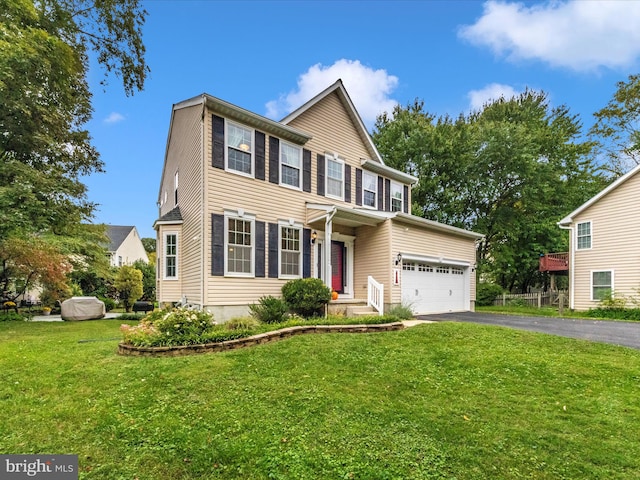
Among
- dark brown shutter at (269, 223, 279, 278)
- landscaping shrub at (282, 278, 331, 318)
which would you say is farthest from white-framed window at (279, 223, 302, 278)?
landscaping shrub at (282, 278, 331, 318)

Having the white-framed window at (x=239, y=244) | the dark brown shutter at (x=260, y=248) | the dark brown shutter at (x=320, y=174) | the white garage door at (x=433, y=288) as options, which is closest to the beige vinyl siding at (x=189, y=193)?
the white-framed window at (x=239, y=244)

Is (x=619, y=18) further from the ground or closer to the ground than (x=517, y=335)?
further from the ground

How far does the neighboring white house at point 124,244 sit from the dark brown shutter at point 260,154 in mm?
28376

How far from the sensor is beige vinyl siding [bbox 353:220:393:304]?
12242mm

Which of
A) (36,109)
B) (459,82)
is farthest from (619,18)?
(36,109)

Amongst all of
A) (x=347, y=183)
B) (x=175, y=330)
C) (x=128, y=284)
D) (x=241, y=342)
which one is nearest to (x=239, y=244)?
(x=175, y=330)

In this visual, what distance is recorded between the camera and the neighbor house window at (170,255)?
11.1 meters

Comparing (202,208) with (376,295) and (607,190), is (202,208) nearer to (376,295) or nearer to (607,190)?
(376,295)

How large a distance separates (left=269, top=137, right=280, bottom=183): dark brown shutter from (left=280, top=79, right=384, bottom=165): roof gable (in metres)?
0.90

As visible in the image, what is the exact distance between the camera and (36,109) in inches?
517

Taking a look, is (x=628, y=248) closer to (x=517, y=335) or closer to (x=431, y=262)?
(x=431, y=262)

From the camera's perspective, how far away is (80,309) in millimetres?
14781

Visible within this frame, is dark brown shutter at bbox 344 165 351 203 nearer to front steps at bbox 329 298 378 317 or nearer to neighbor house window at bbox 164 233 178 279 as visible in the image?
front steps at bbox 329 298 378 317

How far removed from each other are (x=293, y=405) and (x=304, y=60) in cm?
1545
